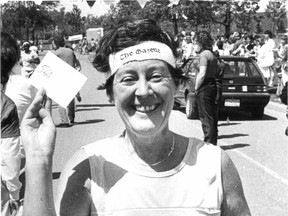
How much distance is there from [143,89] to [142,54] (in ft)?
0.49

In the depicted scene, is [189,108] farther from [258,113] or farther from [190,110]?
[258,113]

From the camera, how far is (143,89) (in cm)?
196

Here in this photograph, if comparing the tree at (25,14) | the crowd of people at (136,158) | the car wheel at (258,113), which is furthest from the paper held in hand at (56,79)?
the car wheel at (258,113)

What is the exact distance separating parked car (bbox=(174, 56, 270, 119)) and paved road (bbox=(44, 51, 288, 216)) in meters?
0.29

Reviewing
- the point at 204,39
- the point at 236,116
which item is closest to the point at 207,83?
the point at 204,39

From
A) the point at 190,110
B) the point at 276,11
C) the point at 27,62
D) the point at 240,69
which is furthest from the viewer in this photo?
the point at 276,11

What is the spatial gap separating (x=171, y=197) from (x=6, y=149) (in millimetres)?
2637

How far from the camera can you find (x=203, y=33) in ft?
26.6

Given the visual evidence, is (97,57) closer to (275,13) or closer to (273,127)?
(273,127)

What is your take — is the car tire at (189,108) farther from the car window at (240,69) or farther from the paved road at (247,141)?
the car window at (240,69)

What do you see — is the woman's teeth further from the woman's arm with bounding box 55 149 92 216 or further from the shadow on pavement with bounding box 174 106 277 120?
the shadow on pavement with bounding box 174 106 277 120

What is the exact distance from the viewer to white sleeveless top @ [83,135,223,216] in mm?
1861

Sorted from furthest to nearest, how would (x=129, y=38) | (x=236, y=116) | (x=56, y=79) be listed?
(x=236, y=116) → (x=129, y=38) → (x=56, y=79)

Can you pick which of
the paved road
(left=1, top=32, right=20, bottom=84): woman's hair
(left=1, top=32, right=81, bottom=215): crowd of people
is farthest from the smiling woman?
the paved road
